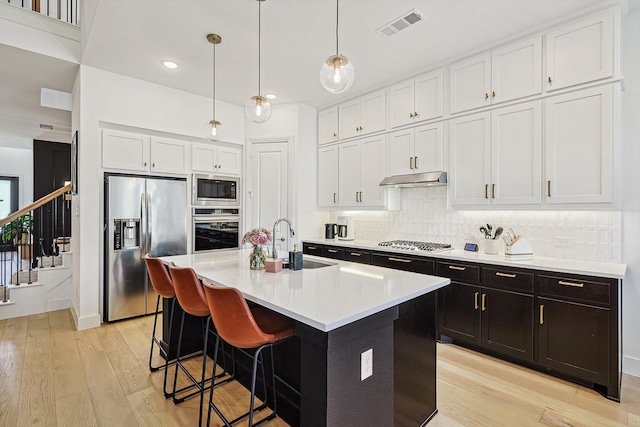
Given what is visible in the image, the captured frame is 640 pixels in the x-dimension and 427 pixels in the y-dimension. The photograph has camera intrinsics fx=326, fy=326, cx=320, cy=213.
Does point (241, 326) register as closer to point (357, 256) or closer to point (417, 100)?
point (357, 256)

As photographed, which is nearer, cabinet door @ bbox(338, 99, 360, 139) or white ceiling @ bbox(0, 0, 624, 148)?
white ceiling @ bbox(0, 0, 624, 148)

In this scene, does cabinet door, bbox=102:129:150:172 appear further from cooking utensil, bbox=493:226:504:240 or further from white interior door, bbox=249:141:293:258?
cooking utensil, bbox=493:226:504:240

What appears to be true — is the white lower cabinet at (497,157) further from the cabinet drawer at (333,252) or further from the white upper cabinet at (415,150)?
the cabinet drawer at (333,252)

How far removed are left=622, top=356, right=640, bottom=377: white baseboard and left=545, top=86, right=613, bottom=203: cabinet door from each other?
1325mm

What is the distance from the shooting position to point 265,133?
4.86 meters

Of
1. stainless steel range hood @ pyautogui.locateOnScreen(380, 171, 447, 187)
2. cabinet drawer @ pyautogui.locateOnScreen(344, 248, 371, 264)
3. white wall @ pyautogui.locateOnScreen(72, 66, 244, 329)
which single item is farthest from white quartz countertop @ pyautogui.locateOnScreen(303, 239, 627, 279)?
white wall @ pyautogui.locateOnScreen(72, 66, 244, 329)

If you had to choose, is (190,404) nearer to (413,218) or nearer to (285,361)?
(285,361)

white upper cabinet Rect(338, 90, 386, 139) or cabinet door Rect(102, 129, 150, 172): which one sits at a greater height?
white upper cabinet Rect(338, 90, 386, 139)

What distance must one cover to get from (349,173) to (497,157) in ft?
6.20

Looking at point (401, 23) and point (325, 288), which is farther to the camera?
point (401, 23)

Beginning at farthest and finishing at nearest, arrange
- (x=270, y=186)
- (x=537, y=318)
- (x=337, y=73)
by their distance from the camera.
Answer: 1. (x=270, y=186)
2. (x=537, y=318)
3. (x=337, y=73)

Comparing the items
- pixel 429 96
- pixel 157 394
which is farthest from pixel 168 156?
pixel 429 96

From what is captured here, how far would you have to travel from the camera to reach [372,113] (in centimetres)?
418

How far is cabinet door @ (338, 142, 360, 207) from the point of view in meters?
4.38
